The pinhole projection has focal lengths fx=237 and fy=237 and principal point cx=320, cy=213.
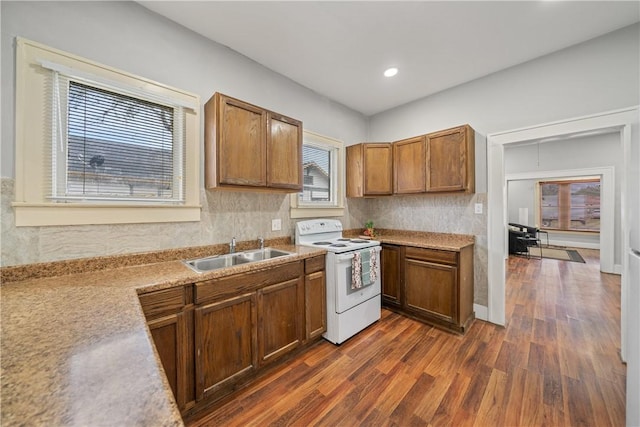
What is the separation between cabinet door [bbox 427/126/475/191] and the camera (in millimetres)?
2648

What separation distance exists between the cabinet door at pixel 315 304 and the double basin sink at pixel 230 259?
350 mm

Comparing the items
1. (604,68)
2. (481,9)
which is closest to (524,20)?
(481,9)

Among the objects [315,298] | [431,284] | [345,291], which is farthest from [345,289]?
[431,284]

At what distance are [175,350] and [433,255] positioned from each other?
247cm

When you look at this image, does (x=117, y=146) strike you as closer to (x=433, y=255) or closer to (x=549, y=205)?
→ (x=433, y=255)

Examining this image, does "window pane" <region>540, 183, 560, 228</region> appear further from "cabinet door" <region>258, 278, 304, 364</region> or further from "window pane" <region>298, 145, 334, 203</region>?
"cabinet door" <region>258, 278, 304, 364</region>

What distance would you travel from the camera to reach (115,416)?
17.2 inches

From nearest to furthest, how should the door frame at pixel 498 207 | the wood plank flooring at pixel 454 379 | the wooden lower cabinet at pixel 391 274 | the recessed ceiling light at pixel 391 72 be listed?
the wood plank flooring at pixel 454 379
the door frame at pixel 498 207
the recessed ceiling light at pixel 391 72
the wooden lower cabinet at pixel 391 274

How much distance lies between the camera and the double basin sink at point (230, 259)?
196cm

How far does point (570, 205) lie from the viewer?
6984mm

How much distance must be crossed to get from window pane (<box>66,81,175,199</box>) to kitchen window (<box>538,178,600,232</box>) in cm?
972

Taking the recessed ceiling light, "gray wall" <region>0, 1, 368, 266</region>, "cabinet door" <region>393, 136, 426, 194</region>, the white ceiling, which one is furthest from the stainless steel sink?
the recessed ceiling light

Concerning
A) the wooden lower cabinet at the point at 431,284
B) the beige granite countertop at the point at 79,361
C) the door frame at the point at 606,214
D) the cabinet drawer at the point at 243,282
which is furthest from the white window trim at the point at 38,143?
the door frame at the point at 606,214

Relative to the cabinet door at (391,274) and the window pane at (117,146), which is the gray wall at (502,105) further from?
the window pane at (117,146)
